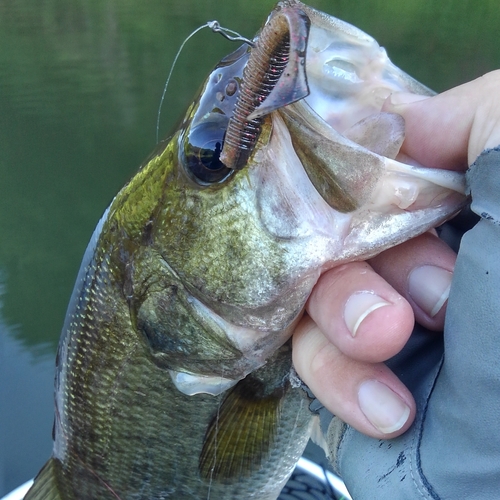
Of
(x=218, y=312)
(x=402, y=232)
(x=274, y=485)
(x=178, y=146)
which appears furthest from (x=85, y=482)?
(x=402, y=232)

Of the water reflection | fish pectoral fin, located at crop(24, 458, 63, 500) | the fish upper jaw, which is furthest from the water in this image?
fish pectoral fin, located at crop(24, 458, 63, 500)

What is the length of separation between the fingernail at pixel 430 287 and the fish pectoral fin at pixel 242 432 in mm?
567

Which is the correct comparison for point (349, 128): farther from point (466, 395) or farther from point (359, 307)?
point (466, 395)

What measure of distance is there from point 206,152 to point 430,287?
540 mm

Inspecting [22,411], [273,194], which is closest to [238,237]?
[273,194]

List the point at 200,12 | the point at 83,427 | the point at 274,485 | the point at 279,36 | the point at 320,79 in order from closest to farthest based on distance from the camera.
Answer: the point at 279,36
the point at 320,79
the point at 83,427
the point at 274,485
the point at 200,12

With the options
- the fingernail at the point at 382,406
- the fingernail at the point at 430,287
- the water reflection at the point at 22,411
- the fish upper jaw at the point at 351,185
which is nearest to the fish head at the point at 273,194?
the fish upper jaw at the point at 351,185

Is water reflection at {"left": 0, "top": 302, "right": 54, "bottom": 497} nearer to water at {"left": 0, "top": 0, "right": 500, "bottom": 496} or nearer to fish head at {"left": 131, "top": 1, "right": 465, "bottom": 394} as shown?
water at {"left": 0, "top": 0, "right": 500, "bottom": 496}

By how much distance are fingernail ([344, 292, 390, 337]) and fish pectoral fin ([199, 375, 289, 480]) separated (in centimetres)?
54

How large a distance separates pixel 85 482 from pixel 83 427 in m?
0.21

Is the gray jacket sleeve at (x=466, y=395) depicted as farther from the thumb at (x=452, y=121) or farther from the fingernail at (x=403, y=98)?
the fingernail at (x=403, y=98)

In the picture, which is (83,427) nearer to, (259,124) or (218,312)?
(218,312)

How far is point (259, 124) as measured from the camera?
1033 mm

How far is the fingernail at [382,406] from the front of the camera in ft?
3.52
